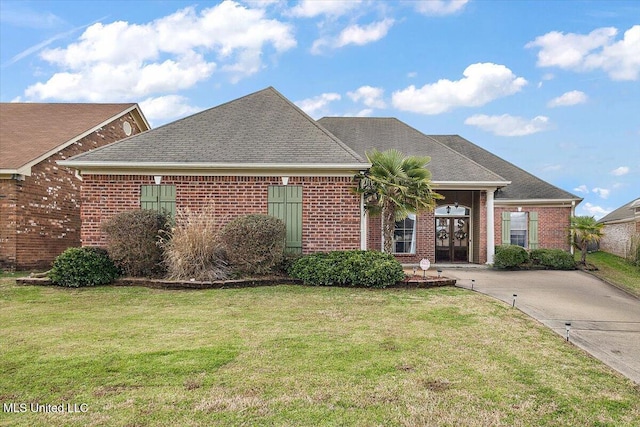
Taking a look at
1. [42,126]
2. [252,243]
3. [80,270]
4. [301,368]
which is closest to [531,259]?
[252,243]

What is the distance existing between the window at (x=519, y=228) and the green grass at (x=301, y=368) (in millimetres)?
10618

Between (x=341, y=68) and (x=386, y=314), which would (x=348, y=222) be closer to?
(x=386, y=314)

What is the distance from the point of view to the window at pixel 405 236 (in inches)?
602

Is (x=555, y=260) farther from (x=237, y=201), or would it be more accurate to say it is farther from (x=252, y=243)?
(x=237, y=201)

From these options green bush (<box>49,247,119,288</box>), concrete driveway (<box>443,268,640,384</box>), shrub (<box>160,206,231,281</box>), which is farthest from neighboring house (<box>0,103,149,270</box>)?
concrete driveway (<box>443,268,640,384</box>)

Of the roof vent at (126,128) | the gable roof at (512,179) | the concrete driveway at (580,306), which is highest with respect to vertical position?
the roof vent at (126,128)

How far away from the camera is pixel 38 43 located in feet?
42.5

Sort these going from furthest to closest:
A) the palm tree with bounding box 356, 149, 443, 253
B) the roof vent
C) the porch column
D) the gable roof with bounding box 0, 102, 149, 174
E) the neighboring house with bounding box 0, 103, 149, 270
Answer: the roof vent → the porch column → the gable roof with bounding box 0, 102, 149, 174 → the neighboring house with bounding box 0, 103, 149, 270 → the palm tree with bounding box 356, 149, 443, 253

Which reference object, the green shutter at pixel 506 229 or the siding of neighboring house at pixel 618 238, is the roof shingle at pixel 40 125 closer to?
the green shutter at pixel 506 229

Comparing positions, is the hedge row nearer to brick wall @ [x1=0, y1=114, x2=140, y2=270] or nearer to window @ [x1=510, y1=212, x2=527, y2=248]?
window @ [x1=510, y1=212, x2=527, y2=248]

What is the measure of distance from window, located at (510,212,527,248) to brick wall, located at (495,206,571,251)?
0.25 metres

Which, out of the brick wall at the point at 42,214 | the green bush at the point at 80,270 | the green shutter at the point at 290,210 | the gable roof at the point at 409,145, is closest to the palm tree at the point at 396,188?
the green shutter at the point at 290,210

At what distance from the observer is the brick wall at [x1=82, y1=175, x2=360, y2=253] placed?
11047mm

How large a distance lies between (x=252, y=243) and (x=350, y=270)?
2432 millimetres
